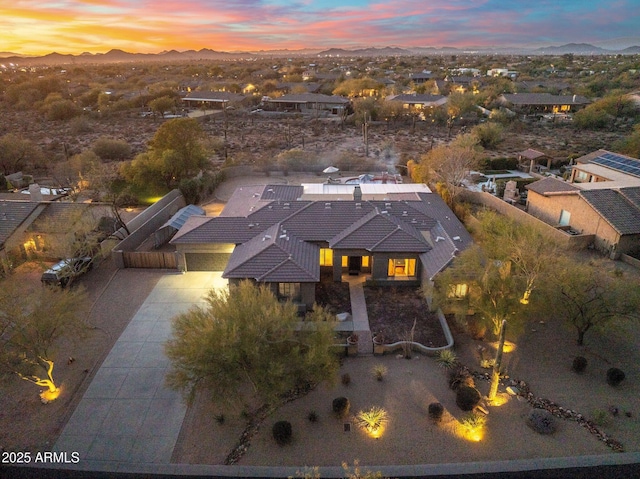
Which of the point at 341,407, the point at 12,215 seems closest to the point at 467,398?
the point at 341,407

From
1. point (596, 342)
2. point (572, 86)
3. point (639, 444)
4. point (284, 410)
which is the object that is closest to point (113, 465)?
Answer: point (284, 410)

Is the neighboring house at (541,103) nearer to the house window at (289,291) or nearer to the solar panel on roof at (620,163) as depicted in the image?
the solar panel on roof at (620,163)

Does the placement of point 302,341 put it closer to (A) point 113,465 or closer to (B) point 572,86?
(A) point 113,465

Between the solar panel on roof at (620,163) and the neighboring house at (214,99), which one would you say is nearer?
the solar panel on roof at (620,163)

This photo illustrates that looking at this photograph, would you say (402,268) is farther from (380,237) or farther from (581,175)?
(581,175)

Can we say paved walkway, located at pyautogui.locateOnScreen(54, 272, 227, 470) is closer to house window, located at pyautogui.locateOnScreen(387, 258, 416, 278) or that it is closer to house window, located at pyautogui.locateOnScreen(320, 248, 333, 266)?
house window, located at pyautogui.locateOnScreen(320, 248, 333, 266)

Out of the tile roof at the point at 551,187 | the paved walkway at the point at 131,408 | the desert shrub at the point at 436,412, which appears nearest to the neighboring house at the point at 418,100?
the tile roof at the point at 551,187
